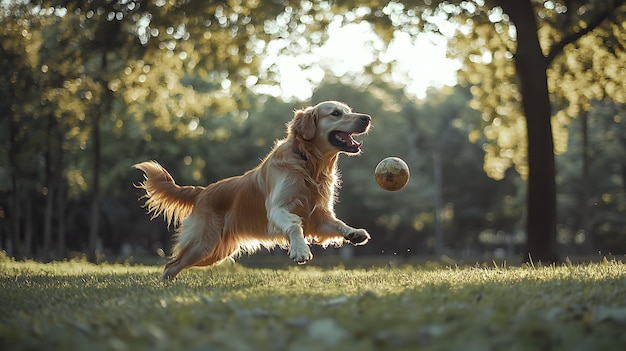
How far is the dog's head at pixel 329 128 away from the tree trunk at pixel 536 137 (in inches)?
230

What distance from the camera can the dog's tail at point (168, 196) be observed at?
358 inches

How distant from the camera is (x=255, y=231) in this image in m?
8.48

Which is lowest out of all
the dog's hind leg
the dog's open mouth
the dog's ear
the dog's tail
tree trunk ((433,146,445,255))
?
tree trunk ((433,146,445,255))

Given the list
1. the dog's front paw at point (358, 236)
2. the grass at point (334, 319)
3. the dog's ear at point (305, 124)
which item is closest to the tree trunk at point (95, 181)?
the dog's ear at point (305, 124)

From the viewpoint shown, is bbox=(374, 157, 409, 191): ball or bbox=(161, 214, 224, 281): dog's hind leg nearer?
bbox=(161, 214, 224, 281): dog's hind leg

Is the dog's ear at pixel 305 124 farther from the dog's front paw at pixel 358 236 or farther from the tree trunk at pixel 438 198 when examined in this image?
the tree trunk at pixel 438 198

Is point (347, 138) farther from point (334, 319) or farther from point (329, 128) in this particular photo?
point (334, 319)

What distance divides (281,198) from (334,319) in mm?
4074

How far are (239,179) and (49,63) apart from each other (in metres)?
10.7

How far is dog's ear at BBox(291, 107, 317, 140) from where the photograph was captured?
8164 mm

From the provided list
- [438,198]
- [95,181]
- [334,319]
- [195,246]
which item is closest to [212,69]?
[95,181]

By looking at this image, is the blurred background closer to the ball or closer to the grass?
the ball

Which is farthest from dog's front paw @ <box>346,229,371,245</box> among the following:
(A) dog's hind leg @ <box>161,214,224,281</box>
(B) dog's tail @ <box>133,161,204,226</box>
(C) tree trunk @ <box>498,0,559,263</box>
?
(C) tree trunk @ <box>498,0,559,263</box>

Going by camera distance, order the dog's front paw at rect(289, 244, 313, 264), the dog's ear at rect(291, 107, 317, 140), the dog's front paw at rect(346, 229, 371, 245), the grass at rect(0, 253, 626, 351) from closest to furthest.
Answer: the grass at rect(0, 253, 626, 351) → the dog's front paw at rect(289, 244, 313, 264) → the dog's front paw at rect(346, 229, 371, 245) → the dog's ear at rect(291, 107, 317, 140)
